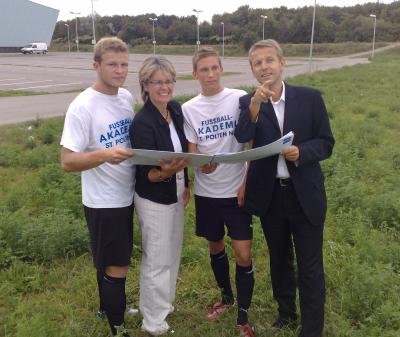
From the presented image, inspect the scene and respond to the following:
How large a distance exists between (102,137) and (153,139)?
0.99ft

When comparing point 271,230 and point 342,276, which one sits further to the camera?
point 342,276

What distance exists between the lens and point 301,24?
85375 millimetres

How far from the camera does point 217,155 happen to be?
8.40 ft

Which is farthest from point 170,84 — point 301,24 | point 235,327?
point 301,24

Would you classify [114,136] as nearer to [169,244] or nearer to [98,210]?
[98,210]

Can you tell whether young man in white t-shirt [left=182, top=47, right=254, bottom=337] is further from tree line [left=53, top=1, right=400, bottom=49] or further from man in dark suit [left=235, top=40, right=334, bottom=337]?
tree line [left=53, top=1, right=400, bottom=49]

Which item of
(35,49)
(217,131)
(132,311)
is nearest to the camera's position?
(217,131)

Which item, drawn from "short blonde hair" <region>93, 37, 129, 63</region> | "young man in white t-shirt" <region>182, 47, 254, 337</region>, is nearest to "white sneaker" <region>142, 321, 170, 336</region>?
"young man in white t-shirt" <region>182, 47, 254, 337</region>

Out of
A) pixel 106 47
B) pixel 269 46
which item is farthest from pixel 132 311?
pixel 269 46

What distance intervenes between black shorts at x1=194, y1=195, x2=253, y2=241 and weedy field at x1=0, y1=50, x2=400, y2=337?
728 millimetres

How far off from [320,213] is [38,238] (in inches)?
105

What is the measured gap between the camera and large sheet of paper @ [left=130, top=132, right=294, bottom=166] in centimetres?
243

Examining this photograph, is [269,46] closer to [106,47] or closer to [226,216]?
[106,47]

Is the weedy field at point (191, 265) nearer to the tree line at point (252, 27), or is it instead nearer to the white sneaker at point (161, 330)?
the white sneaker at point (161, 330)
